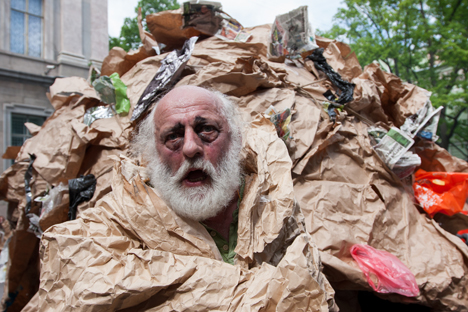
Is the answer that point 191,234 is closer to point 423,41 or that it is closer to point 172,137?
point 172,137

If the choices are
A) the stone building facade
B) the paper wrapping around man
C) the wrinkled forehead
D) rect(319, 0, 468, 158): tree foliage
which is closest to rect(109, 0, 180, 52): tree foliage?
the stone building facade

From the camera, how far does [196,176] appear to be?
149cm

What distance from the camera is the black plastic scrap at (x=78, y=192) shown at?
220 cm

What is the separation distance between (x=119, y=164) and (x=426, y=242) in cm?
200

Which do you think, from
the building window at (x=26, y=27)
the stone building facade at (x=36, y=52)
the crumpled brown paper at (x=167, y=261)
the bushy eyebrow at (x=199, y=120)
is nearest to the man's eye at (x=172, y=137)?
the bushy eyebrow at (x=199, y=120)

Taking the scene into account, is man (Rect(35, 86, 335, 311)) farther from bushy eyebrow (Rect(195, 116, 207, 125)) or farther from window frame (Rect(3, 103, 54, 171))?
window frame (Rect(3, 103, 54, 171))

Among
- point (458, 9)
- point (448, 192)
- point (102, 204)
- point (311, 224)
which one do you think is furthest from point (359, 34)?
point (102, 204)

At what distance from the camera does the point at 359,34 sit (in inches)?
479

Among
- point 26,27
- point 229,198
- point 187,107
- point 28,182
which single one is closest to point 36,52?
point 26,27

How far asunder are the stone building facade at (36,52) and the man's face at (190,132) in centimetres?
920

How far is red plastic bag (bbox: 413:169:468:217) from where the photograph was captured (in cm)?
235

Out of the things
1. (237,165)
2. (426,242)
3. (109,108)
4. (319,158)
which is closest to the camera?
(237,165)

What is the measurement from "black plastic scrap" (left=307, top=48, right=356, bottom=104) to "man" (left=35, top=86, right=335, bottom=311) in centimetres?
111

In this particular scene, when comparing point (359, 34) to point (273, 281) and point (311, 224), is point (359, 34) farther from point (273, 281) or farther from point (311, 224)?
point (273, 281)
